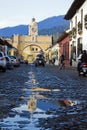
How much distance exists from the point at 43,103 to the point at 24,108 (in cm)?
131

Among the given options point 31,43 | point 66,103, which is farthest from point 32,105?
point 31,43

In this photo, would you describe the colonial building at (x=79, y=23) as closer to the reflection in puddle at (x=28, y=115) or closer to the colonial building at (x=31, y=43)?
the reflection in puddle at (x=28, y=115)

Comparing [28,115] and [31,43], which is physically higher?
[31,43]

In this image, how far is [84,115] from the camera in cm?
892

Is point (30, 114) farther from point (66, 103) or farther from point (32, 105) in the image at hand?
point (66, 103)

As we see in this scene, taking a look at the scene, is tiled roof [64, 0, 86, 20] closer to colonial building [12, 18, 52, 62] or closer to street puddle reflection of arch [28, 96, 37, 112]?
street puddle reflection of arch [28, 96, 37, 112]

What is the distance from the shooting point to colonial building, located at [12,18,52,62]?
16275cm

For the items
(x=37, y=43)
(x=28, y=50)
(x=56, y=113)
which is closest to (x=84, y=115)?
(x=56, y=113)

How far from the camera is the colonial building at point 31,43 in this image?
162750mm

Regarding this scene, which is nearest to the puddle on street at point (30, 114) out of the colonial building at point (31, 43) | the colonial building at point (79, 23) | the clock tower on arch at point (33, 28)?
the colonial building at point (79, 23)

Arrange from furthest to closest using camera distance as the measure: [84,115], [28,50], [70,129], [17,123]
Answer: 1. [28,50]
2. [84,115]
3. [17,123]
4. [70,129]

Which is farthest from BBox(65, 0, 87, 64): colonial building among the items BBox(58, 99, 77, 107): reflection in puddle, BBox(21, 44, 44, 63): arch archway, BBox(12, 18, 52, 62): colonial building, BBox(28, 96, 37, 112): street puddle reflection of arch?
BBox(21, 44, 44, 63): arch archway

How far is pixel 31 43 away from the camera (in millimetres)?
166875

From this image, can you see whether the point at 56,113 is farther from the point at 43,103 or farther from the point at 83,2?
the point at 83,2
